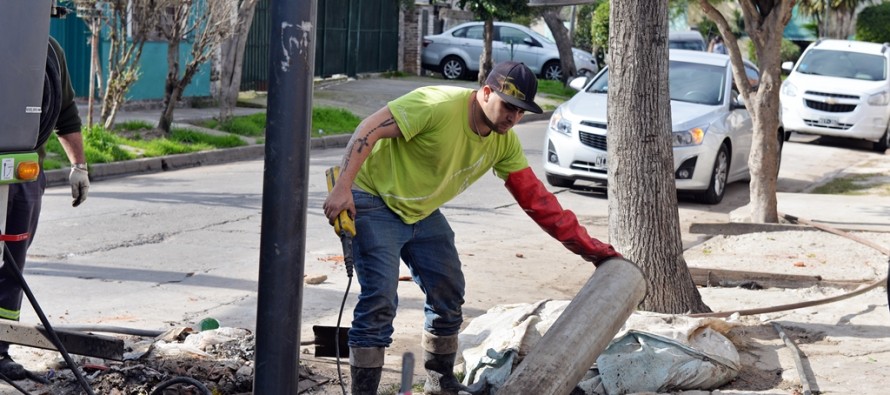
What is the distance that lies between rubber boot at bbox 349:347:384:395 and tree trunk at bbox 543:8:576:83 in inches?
978

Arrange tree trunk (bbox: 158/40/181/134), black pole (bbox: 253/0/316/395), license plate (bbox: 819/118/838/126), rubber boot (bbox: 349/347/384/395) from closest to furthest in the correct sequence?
black pole (bbox: 253/0/316/395) < rubber boot (bbox: 349/347/384/395) < tree trunk (bbox: 158/40/181/134) < license plate (bbox: 819/118/838/126)

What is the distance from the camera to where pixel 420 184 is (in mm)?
4980

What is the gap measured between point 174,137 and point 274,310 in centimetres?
1268

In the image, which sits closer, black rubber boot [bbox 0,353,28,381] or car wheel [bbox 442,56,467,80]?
black rubber boot [bbox 0,353,28,381]

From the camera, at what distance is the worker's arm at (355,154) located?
4.50m

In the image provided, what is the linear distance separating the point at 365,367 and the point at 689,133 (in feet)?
28.0

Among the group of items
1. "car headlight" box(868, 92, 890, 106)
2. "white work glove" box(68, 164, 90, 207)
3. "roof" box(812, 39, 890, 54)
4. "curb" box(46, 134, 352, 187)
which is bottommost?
"curb" box(46, 134, 352, 187)

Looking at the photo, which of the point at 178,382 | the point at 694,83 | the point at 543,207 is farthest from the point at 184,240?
the point at 694,83

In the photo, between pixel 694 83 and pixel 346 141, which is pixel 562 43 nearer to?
pixel 346 141

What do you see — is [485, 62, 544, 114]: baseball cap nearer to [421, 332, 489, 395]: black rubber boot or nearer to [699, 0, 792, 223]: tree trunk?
[421, 332, 489, 395]: black rubber boot

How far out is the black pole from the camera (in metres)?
3.87

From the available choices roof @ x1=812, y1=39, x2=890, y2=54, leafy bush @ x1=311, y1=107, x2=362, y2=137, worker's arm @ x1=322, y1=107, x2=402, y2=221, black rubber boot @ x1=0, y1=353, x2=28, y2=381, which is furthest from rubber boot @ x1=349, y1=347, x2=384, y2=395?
roof @ x1=812, y1=39, x2=890, y2=54

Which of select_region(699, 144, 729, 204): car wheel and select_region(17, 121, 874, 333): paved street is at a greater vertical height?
select_region(699, 144, 729, 204): car wheel

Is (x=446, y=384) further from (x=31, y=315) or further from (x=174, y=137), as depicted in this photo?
(x=174, y=137)
